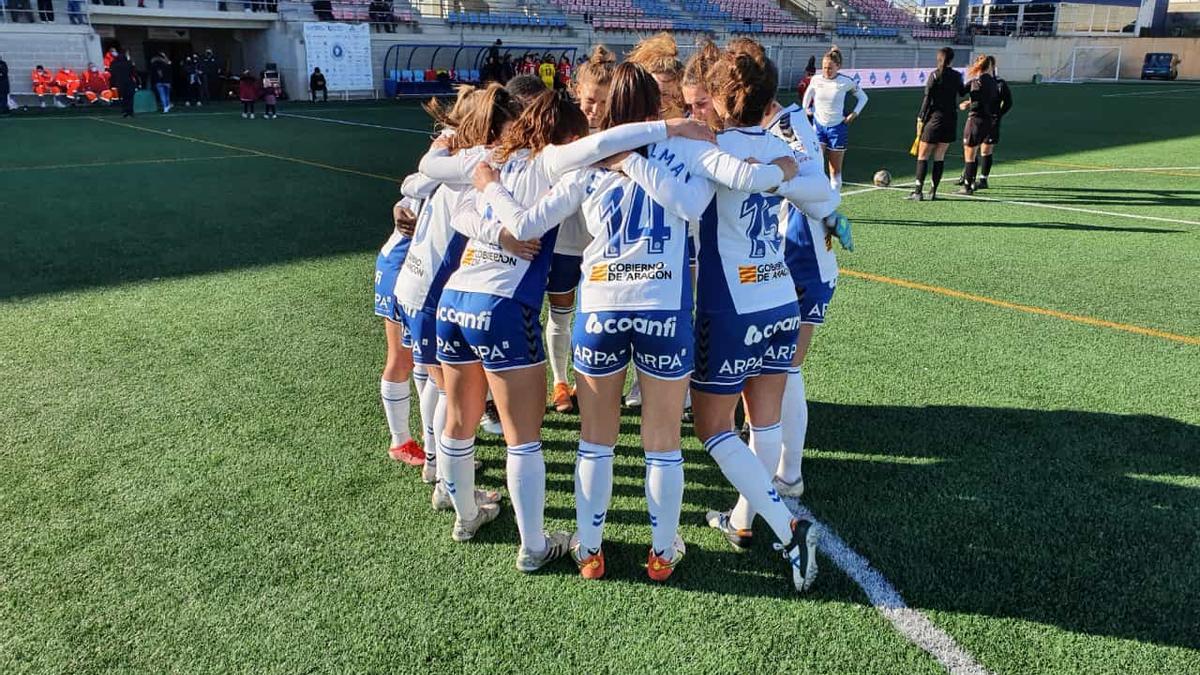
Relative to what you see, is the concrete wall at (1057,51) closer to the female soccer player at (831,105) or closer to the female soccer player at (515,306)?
the female soccer player at (831,105)

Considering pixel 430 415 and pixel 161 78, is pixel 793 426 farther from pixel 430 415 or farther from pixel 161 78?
pixel 161 78

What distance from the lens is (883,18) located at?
168 feet

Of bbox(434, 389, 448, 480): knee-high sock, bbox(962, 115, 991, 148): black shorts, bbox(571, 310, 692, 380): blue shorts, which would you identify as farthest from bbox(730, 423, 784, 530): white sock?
bbox(962, 115, 991, 148): black shorts

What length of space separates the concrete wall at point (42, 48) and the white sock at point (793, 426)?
30794 millimetres

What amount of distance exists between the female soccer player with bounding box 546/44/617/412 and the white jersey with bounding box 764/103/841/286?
772 mm

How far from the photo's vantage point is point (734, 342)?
2906 millimetres

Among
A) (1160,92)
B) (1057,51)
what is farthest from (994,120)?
(1057,51)

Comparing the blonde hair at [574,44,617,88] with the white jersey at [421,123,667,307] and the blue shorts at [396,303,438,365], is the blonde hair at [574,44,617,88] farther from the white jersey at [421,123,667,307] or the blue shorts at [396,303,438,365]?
the blue shorts at [396,303,438,365]

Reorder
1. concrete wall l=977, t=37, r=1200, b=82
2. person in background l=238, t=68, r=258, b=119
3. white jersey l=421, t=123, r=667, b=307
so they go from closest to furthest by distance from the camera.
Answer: white jersey l=421, t=123, r=667, b=307 → person in background l=238, t=68, r=258, b=119 → concrete wall l=977, t=37, r=1200, b=82

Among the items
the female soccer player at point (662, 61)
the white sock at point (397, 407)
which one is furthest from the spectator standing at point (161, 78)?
the white sock at point (397, 407)

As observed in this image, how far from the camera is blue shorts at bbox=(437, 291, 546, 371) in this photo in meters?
2.90

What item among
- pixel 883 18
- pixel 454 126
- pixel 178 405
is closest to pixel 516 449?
pixel 454 126

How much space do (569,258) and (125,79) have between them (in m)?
23.9

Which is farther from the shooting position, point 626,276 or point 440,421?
point 440,421
